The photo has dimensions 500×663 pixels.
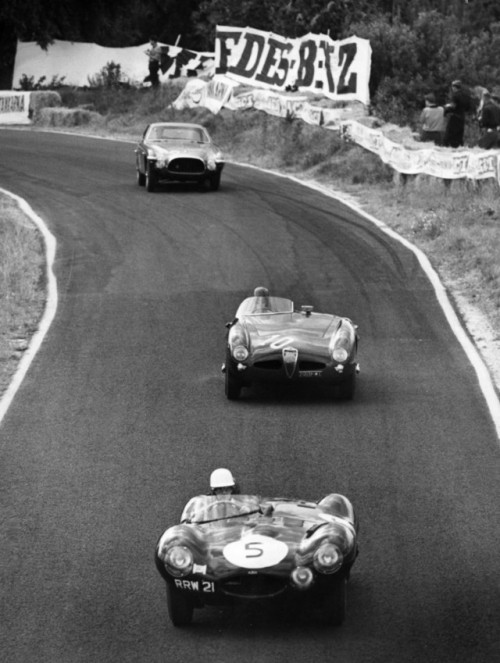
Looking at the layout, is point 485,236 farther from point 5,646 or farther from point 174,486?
point 5,646

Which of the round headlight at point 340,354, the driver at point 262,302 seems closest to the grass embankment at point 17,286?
the driver at point 262,302

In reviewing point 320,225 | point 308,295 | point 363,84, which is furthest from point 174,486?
point 363,84

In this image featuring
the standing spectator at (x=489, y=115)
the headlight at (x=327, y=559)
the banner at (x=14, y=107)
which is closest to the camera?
the headlight at (x=327, y=559)

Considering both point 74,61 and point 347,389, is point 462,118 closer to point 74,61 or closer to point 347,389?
point 347,389

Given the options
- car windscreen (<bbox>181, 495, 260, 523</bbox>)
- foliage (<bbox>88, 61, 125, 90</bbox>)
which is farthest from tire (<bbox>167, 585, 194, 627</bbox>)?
foliage (<bbox>88, 61, 125, 90</bbox>)

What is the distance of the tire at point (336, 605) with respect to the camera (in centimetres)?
756

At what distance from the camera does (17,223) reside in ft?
79.3

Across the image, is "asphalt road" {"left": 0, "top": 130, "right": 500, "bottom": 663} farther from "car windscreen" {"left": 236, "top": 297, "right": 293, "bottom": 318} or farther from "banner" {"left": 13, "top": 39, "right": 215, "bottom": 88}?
"banner" {"left": 13, "top": 39, "right": 215, "bottom": 88}

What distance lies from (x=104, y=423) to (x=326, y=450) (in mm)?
2379

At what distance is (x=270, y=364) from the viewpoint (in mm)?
12891

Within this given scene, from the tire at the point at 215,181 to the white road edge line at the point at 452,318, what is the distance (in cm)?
225

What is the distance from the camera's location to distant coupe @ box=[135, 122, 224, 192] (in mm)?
26844

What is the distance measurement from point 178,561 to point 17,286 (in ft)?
39.5

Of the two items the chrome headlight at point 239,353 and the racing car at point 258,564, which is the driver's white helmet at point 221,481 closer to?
the racing car at point 258,564
